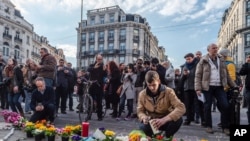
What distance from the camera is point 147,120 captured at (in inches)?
179

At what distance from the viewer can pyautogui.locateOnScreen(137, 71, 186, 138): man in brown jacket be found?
4441 millimetres

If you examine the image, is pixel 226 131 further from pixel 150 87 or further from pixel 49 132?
pixel 49 132

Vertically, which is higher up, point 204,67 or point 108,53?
point 108,53

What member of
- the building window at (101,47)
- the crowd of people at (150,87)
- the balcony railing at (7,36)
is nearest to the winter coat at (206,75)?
the crowd of people at (150,87)

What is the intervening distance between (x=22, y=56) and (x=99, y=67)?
5674cm

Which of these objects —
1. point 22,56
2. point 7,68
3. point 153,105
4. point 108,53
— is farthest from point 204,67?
point 108,53

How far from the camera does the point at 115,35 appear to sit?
69.4 m

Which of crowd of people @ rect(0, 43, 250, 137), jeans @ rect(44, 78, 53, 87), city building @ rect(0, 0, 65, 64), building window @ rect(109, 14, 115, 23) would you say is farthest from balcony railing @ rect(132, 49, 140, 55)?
jeans @ rect(44, 78, 53, 87)

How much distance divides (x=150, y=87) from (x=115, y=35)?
6546cm

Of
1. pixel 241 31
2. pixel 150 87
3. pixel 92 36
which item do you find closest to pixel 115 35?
pixel 92 36

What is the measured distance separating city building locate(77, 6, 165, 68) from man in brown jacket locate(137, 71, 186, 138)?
62.5 meters

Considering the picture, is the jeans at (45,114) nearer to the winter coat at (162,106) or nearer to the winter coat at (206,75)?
the winter coat at (162,106)

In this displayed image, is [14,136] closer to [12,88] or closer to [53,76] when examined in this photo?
[53,76]

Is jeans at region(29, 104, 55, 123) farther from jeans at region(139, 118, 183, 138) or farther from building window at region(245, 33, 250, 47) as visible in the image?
building window at region(245, 33, 250, 47)
